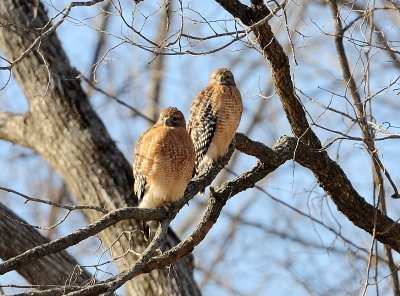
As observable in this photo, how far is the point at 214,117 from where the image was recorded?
7.09m

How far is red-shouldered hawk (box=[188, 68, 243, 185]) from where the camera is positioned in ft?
22.3

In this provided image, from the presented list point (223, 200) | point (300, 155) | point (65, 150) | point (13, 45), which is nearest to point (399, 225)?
point (300, 155)

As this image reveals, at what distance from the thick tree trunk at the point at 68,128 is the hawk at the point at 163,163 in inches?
17.6

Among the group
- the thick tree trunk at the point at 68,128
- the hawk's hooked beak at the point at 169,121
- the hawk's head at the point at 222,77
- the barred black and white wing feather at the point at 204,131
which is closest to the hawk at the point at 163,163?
the hawk's hooked beak at the point at 169,121

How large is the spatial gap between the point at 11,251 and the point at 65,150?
35.4 inches

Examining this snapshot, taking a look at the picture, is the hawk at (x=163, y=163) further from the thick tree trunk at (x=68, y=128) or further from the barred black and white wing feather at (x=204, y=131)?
the barred black and white wing feather at (x=204, y=131)

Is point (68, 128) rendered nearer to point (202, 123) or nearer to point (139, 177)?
point (139, 177)

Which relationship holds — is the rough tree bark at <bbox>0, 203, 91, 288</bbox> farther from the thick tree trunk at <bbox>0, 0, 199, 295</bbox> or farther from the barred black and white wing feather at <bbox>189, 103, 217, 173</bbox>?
the barred black and white wing feather at <bbox>189, 103, 217, 173</bbox>

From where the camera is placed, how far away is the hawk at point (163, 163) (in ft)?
19.6

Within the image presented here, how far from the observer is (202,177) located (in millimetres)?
5820

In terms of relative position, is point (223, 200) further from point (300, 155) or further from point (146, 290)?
point (146, 290)

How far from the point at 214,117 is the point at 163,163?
107cm

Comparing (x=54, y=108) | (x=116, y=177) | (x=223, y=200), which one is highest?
(x=54, y=108)

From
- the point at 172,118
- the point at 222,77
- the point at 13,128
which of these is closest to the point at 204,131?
the point at 222,77
